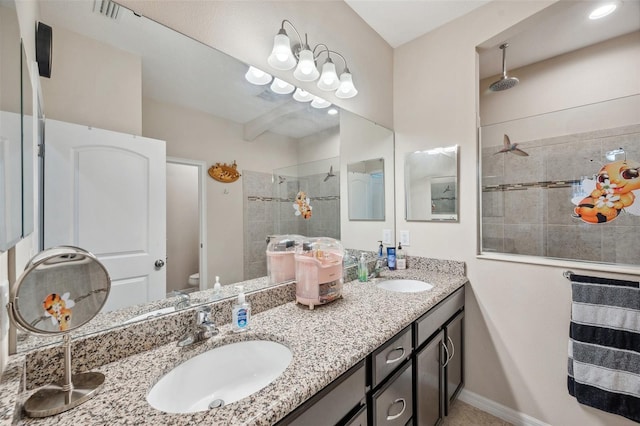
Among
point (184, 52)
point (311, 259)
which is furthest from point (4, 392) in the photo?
point (184, 52)

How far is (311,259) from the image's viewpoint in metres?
1.26

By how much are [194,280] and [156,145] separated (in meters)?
0.55

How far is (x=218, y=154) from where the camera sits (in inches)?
44.8

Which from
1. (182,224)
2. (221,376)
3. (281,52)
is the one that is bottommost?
(221,376)

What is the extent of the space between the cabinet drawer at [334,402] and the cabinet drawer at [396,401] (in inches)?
5.6

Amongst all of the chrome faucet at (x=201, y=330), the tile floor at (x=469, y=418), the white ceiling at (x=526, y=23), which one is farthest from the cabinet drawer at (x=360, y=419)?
the white ceiling at (x=526, y=23)

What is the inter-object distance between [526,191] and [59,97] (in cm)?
262

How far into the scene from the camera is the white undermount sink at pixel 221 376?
0.77m

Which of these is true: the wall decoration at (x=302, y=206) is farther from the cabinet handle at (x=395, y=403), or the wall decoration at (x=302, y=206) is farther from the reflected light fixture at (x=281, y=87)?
the cabinet handle at (x=395, y=403)

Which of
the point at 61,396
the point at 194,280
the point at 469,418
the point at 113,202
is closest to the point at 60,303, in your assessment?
the point at 61,396

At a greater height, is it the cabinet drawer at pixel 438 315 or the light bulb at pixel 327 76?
the light bulb at pixel 327 76

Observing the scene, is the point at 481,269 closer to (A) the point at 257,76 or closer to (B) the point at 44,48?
(A) the point at 257,76

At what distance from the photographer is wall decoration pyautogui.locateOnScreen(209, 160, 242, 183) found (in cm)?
113

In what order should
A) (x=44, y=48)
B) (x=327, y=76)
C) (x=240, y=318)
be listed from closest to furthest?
(x=44, y=48) → (x=240, y=318) → (x=327, y=76)
